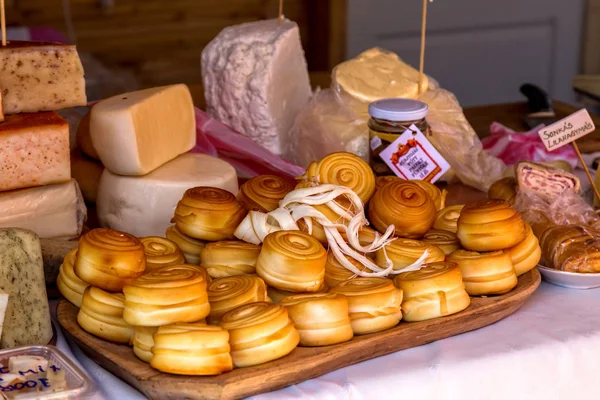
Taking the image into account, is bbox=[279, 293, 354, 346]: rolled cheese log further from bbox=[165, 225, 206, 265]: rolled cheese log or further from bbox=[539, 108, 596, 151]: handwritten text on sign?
bbox=[539, 108, 596, 151]: handwritten text on sign

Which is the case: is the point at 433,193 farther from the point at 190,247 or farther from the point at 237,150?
the point at 237,150

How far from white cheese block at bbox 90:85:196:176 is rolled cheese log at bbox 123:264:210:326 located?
1.58 feet

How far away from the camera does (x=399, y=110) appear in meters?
1.62

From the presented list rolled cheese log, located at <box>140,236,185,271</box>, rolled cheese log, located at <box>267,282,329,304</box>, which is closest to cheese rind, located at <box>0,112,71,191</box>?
rolled cheese log, located at <box>140,236,185,271</box>

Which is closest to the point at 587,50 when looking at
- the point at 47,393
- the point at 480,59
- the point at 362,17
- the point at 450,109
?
the point at 480,59

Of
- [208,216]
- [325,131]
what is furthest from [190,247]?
[325,131]

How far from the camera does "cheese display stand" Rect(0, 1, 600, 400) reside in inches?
41.3

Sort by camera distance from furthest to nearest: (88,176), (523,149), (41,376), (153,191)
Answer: (523,149)
(88,176)
(153,191)
(41,376)

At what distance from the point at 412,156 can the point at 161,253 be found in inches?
23.7

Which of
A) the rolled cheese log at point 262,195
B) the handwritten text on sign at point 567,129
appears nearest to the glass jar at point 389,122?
the handwritten text on sign at point 567,129

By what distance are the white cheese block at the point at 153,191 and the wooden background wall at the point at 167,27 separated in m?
2.19

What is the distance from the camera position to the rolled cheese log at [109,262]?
1.13 metres

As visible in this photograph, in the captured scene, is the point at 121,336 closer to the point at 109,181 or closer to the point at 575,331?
the point at 109,181

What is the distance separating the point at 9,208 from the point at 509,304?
80 cm
